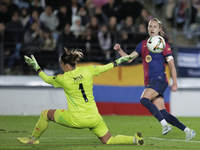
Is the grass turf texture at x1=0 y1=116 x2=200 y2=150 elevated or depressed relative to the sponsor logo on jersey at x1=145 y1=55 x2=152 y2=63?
depressed

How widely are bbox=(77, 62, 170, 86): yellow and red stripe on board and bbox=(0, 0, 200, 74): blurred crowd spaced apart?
0.58 metres

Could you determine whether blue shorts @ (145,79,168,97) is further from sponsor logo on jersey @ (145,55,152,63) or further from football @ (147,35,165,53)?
football @ (147,35,165,53)

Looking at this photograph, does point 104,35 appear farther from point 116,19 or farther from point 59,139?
point 59,139

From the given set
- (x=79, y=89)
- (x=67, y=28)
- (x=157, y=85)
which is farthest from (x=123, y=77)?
(x=79, y=89)

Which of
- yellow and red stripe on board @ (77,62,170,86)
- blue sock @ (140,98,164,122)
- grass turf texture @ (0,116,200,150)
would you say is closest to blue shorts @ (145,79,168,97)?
blue sock @ (140,98,164,122)

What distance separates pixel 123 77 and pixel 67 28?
2.45 meters

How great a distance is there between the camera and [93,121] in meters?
5.86

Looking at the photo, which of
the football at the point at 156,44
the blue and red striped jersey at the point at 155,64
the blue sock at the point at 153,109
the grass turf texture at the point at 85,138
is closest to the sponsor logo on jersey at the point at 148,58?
the blue and red striped jersey at the point at 155,64

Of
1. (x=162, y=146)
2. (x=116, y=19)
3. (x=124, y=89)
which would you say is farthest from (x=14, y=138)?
(x=116, y=19)

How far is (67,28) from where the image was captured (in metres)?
13.2

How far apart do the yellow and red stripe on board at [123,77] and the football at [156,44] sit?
527cm

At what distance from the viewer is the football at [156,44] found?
7.00 m

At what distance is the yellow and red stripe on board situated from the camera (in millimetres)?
12352

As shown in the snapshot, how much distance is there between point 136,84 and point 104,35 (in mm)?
1896
